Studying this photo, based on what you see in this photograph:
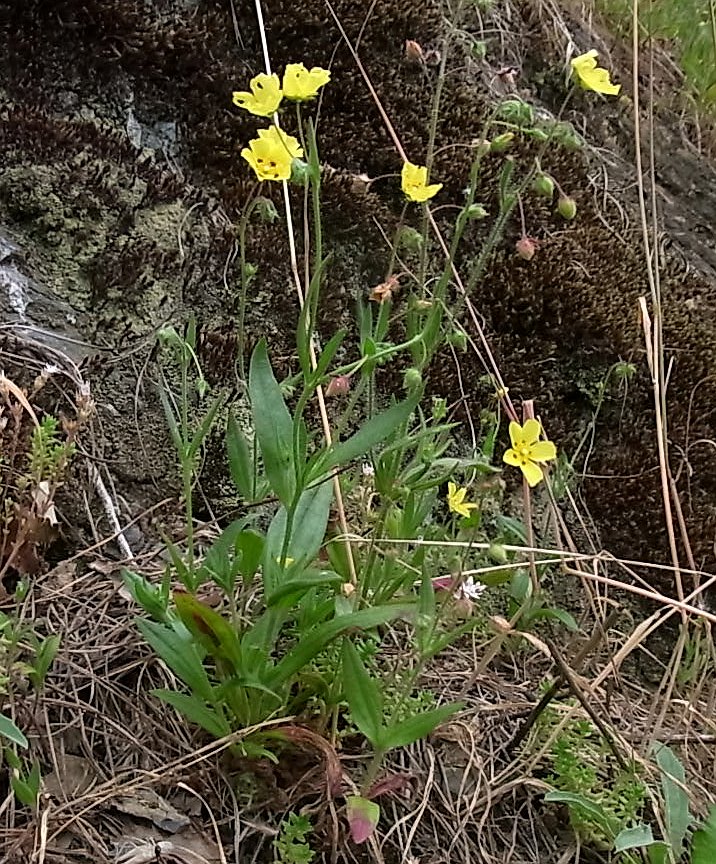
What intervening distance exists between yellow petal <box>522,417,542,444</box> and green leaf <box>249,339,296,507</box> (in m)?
0.30

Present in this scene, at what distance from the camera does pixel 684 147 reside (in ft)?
8.45

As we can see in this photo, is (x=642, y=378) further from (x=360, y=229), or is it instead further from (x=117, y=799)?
(x=117, y=799)

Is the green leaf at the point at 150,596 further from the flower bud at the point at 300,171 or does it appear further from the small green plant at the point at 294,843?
the flower bud at the point at 300,171

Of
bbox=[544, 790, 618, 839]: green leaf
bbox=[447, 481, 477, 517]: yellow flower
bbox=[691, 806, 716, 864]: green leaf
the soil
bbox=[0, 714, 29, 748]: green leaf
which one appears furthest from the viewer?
the soil

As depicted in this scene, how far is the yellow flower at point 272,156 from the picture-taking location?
1139 millimetres

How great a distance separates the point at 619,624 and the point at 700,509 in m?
0.36

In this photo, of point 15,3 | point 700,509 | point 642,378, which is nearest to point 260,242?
point 15,3

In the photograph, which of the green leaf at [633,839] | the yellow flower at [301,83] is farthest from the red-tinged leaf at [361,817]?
the yellow flower at [301,83]

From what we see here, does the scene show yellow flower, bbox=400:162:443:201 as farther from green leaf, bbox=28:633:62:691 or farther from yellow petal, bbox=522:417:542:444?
green leaf, bbox=28:633:62:691

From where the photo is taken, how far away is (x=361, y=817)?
107cm

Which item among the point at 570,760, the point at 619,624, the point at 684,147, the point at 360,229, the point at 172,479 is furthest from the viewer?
the point at 684,147

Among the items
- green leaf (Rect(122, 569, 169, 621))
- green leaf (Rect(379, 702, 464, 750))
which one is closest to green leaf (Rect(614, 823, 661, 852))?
green leaf (Rect(379, 702, 464, 750))

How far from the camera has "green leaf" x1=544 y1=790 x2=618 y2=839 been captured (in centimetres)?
116

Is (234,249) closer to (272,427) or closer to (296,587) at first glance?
(272,427)
